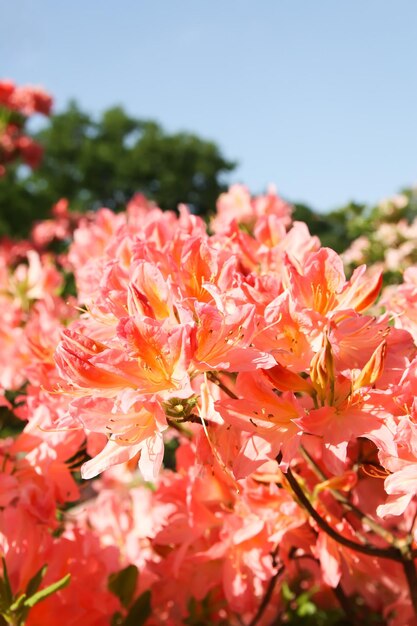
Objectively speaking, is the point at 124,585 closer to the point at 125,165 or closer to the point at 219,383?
the point at 219,383

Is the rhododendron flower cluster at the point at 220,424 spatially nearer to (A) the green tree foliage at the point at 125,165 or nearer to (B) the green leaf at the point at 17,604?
(B) the green leaf at the point at 17,604

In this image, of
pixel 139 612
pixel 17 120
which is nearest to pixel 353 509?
pixel 139 612

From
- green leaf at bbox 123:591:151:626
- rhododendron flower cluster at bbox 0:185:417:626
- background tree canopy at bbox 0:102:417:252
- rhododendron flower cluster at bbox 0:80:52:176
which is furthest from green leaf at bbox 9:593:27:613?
background tree canopy at bbox 0:102:417:252

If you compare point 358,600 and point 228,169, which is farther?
point 228,169

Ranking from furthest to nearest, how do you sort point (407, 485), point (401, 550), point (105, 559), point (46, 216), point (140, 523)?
1. point (46, 216)
2. point (140, 523)
3. point (105, 559)
4. point (401, 550)
5. point (407, 485)

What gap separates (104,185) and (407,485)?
27.4m

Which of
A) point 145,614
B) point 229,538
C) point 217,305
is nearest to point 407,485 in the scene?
point 217,305

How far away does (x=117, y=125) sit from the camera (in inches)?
1122

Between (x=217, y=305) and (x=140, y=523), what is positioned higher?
(x=217, y=305)

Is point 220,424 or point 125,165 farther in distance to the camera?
point 125,165

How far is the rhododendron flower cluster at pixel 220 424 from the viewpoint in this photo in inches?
33.4

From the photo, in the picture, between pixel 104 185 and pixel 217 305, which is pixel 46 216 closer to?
pixel 104 185

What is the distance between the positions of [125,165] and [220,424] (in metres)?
26.3

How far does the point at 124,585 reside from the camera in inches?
53.2
